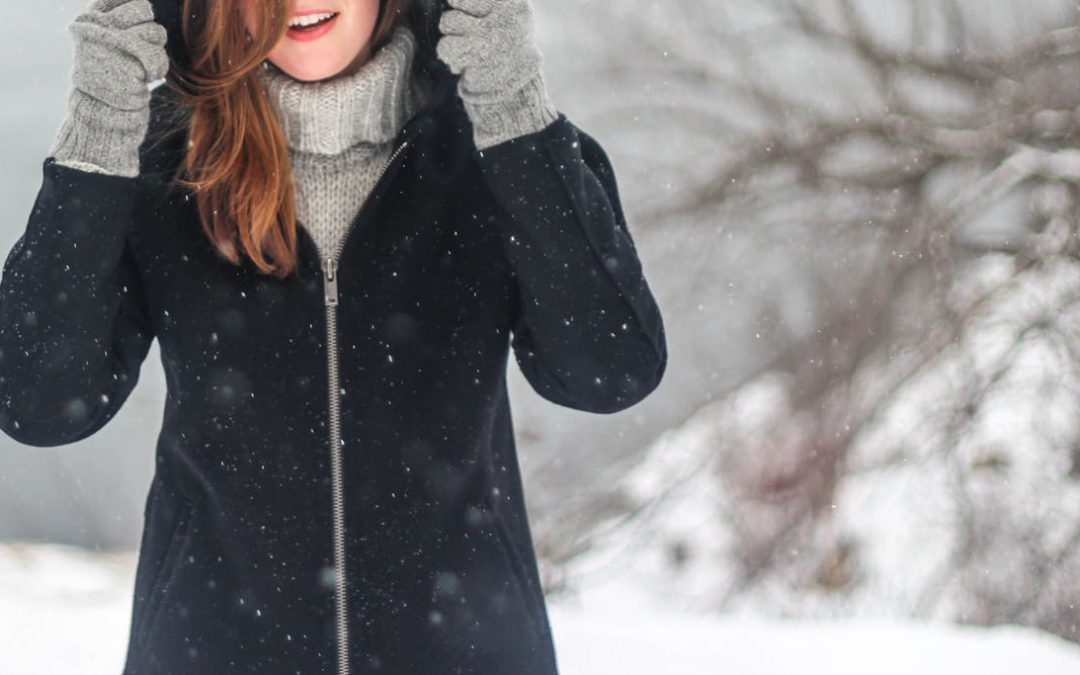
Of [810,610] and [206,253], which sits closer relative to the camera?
[206,253]

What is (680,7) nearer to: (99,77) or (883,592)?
(883,592)

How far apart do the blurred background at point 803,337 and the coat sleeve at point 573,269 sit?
2331 mm

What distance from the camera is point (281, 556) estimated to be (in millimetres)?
1165

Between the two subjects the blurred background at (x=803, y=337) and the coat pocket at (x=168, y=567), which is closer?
the coat pocket at (x=168, y=567)

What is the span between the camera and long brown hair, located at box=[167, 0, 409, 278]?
1184 millimetres

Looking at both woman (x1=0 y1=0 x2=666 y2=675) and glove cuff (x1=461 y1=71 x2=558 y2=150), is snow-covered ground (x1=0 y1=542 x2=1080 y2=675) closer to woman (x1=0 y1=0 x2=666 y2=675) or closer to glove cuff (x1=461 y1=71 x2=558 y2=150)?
woman (x1=0 y1=0 x2=666 y2=675)

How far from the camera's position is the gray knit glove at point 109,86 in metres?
1.12

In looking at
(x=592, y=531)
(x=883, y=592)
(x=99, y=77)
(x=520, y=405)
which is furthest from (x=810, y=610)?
(x=99, y=77)

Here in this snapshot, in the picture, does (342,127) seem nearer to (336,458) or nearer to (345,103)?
(345,103)

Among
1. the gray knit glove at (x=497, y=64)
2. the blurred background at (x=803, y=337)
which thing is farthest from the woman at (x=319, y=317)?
the blurred background at (x=803, y=337)

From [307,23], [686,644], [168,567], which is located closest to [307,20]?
[307,23]

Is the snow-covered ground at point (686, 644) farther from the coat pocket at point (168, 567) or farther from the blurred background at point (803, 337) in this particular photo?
the coat pocket at point (168, 567)

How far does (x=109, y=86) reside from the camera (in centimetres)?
112

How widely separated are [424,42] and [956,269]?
2621 millimetres
